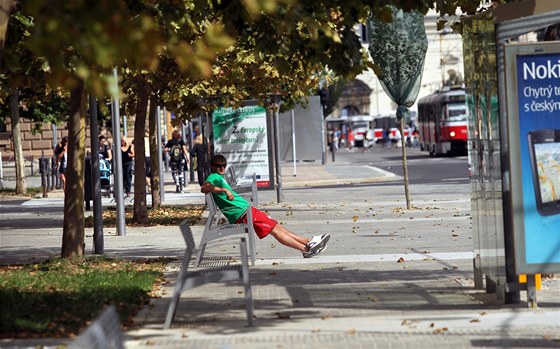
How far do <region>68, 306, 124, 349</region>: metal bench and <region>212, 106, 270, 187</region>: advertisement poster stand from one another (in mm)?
21394

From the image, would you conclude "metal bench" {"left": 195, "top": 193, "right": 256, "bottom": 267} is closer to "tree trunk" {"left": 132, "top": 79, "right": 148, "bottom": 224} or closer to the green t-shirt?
the green t-shirt

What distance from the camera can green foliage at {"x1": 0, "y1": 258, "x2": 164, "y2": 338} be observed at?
10.4 metres

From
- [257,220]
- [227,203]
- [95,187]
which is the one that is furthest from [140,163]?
[257,220]

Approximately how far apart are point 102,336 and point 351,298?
6.29 m

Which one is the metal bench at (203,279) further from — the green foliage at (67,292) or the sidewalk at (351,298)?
the green foliage at (67,292)

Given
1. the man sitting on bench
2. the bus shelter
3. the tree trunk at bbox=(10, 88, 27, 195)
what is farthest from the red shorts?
the tree trunk at bbox=(10, 88, 27, 195)

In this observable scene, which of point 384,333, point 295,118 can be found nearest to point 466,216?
point 384,333

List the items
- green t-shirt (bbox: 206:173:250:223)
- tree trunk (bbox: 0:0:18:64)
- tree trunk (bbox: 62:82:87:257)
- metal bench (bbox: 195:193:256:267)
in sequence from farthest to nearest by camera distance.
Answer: green t-shirt (bbox: 206:173:250:223) < tree trunk (bbox: 62:82:87:257) < metal bench (bbox: 195:193:256:267) < tree trunk (bbox: 0:0:18:64)

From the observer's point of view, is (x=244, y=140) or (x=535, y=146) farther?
(x=244, y=140)

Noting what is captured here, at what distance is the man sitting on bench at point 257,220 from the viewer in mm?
15680

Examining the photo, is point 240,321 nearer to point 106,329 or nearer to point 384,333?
point 384,333

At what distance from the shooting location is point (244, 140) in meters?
28.3

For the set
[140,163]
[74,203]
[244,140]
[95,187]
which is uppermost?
[244,140]

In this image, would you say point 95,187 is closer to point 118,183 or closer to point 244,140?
point 118,183
